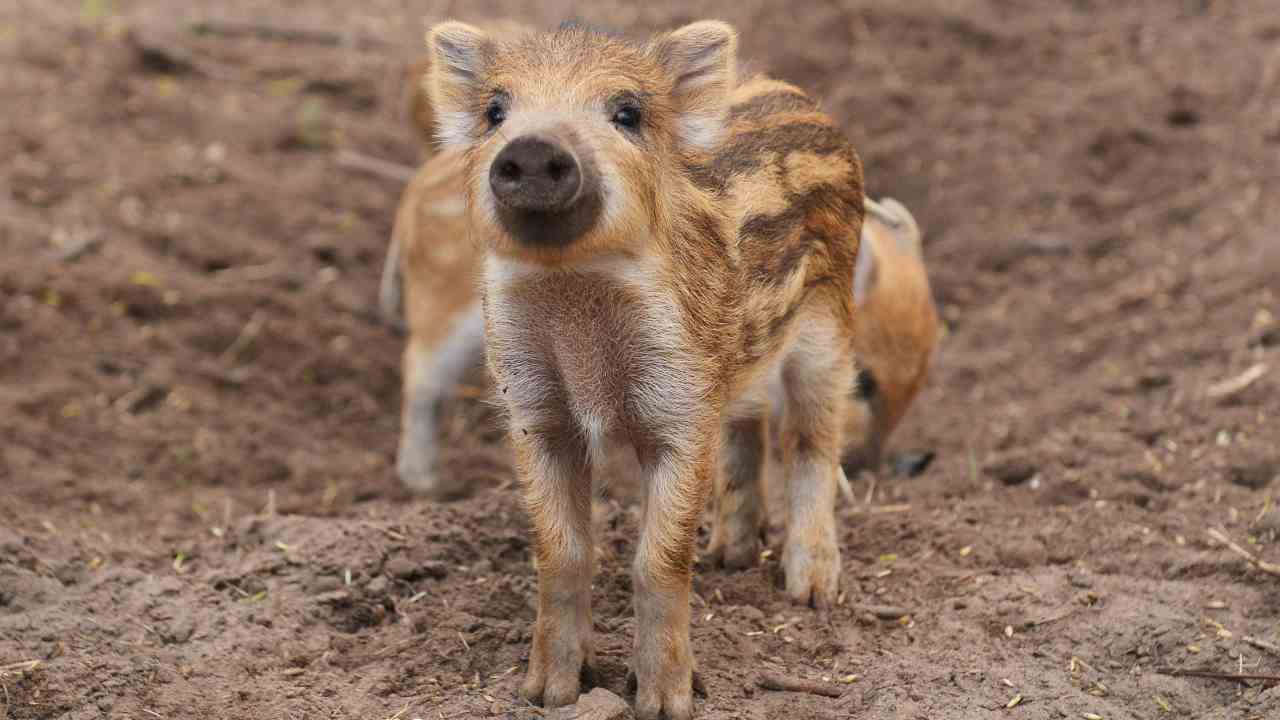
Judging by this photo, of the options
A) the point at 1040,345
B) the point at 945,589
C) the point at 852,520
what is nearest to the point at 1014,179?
the point at 1040,345

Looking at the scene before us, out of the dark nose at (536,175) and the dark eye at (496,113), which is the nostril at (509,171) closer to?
the dark nose at (536,175)

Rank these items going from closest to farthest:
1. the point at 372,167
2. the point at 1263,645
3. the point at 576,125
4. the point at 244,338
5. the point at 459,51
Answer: the point at 576,125
the point at 459,51
the point at 1263,645
the point at 244,338
the point at 372,167

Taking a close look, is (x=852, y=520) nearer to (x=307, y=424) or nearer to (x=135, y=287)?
(x=307, y=424)

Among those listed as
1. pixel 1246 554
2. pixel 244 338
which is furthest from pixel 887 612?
pixel 244 338

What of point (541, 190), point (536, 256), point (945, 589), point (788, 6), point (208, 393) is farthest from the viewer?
point (788, 6)

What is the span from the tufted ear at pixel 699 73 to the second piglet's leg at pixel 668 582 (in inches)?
33.0

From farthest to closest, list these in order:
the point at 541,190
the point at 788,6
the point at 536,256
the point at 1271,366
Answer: the point at 788,6, the point at 1271,366, the point at 536,256, the point at 541,190

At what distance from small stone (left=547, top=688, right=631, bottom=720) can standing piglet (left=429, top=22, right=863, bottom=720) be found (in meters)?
0.07

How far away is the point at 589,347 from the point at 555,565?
0.59 meters

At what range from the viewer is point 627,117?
12.6 ft

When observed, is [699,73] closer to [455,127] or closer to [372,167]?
[455,127]

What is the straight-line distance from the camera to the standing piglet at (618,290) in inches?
146

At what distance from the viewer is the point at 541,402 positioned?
3977mm

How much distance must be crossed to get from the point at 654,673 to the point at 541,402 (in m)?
0.75
